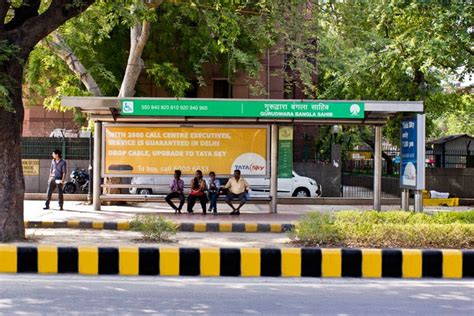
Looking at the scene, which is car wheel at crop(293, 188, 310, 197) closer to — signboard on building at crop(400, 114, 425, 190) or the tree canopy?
the tree canopy

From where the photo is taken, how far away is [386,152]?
29.3 m

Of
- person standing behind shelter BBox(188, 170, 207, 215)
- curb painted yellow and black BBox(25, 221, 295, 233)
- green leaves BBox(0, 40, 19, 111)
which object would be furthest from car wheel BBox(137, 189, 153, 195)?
green leaves BBox(0, 40, 19, 111)

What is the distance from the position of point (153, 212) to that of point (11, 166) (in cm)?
679

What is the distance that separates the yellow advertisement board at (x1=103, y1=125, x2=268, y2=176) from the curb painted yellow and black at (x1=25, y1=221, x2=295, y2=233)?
10.3 ft

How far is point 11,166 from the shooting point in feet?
33.0

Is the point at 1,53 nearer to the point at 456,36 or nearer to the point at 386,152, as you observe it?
the point at 456,36

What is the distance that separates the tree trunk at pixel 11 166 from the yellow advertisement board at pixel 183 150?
257 inches

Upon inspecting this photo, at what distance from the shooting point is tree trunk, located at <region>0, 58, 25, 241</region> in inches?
393

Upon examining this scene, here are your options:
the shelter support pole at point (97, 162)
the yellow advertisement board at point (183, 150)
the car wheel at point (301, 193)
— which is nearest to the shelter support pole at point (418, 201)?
the yellow advertisement board at point (183, 150)

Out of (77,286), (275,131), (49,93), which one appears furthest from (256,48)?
(77,286)

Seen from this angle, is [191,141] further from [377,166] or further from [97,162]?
[377,166]

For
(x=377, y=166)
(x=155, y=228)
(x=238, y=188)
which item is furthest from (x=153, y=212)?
(x=155, y=228)

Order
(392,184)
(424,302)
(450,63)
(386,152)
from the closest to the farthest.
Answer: (424,302) → (450,63) → (392,184) → (386,152)

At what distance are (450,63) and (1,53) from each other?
12546 millimetres
